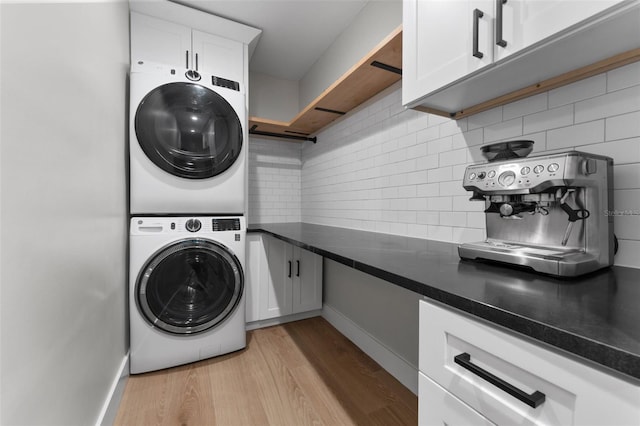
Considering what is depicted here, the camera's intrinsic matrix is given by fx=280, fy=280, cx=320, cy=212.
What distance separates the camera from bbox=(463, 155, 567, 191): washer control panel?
77cm

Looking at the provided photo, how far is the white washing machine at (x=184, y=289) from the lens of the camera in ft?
5.74

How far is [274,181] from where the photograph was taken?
308 centimetres

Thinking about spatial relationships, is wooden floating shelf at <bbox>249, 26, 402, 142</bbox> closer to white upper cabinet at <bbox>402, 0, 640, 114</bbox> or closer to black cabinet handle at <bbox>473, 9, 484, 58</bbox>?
white upper cabinet at <bbox>402, 0, 640, 114</bbox>

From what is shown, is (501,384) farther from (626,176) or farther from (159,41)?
(159,41)

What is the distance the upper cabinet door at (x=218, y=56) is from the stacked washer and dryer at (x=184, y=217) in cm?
33

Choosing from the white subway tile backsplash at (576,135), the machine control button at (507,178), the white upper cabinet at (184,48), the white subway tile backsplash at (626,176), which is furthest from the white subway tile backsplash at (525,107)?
the white upper cabinet at (184,48)

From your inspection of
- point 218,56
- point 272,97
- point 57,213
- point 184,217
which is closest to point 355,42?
point 218,56

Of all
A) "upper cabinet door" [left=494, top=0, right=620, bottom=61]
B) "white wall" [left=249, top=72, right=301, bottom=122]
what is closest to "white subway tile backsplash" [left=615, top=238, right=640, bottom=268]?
"upper cabinet door" [left=494, top=0, right=620, bottom=61]

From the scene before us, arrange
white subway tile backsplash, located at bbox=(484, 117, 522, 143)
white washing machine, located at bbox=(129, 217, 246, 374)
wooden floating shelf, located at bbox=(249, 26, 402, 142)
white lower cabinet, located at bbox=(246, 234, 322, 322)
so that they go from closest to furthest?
white subway tile backsplash, located at bbox=(484, 117, 522, 143) → wooden floating shelf, located at bbox=(249, 26, 402, 142) → white washing machine, located at bbox=(129, 217, 246, 374) → white lower cabinet, located at bbox=(246, 234, 322, 322)

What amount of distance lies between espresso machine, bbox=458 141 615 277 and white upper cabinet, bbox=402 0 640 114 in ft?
0.90

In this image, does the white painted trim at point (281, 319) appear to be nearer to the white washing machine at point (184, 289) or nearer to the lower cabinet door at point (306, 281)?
the lower cabinet door at point (306, 281)

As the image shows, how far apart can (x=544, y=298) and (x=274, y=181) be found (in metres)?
2.72

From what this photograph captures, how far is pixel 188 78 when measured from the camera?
1894 millimetres

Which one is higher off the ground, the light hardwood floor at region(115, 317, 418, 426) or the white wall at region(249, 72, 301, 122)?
the white wall at region(249, 72, 301, 122)
